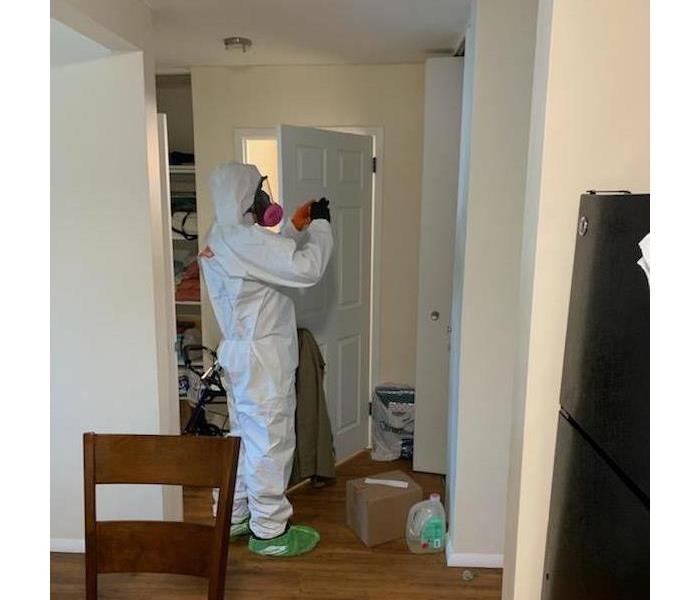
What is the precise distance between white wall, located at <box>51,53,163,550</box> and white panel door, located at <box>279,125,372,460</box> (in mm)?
836

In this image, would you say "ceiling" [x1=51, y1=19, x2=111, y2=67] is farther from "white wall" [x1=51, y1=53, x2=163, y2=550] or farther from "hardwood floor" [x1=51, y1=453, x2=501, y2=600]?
"hardwood floor" [x1=51, y1=453, x2=501, y2=600]

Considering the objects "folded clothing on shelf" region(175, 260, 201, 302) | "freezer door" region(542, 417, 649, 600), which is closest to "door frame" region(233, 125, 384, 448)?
"folded clothing on shelf" region(175, 260, 201, 302)

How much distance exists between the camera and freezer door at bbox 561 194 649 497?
890mm

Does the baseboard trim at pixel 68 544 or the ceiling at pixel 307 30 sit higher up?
the ceiling at pixel 307 30

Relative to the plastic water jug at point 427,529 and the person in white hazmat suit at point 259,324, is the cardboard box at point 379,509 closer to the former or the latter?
the plastic water jug at point 427,529

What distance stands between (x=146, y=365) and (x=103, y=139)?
944 millimetres

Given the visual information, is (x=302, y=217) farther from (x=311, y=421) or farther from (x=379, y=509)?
(x=379, y=509)

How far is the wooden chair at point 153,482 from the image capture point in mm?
1512

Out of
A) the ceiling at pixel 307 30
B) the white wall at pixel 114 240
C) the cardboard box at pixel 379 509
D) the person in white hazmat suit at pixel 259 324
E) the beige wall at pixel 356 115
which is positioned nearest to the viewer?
the white wall at pixel 114 240

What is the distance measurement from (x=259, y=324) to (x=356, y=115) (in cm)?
163

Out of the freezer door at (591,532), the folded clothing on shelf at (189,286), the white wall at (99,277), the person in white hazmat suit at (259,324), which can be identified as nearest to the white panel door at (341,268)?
the person in white hazmat suit at (259,324)

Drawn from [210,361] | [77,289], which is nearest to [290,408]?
[77,289]

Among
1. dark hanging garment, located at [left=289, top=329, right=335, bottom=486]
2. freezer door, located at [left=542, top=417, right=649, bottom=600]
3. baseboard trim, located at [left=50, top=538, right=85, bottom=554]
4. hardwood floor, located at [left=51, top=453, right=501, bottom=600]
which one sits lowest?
hardwood floor, located at [left=51, top=453, right=501, bottom=600]

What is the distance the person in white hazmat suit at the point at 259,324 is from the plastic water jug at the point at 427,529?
1.51 feet
